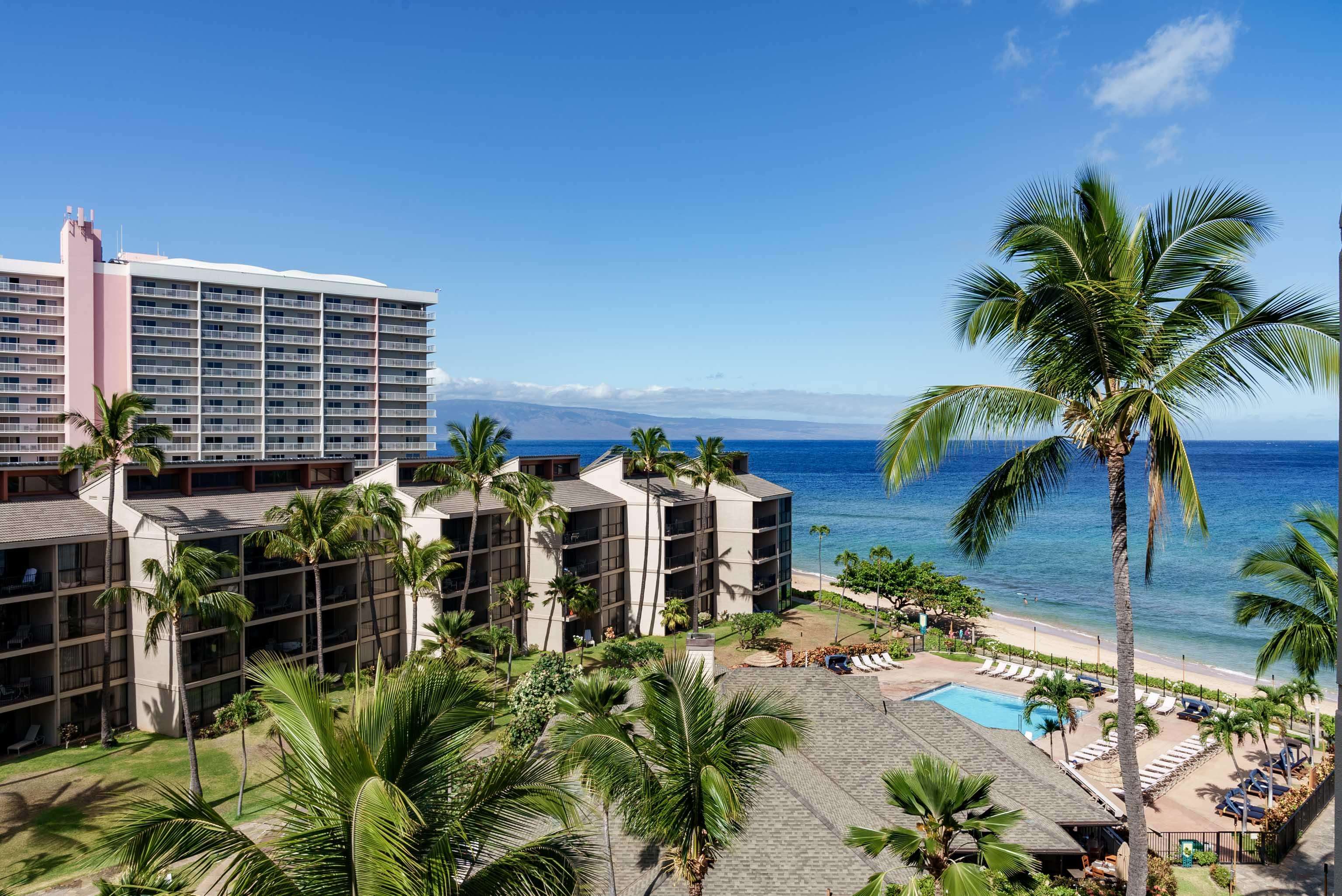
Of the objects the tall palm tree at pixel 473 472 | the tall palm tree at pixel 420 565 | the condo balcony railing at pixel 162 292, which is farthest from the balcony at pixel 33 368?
the tall palm tree at pixel 420 565

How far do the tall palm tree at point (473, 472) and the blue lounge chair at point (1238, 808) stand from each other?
31.8m

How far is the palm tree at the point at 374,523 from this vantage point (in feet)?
113

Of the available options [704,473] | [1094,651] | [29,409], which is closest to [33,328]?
[29,409]

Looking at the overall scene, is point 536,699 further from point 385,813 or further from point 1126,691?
point 385,813

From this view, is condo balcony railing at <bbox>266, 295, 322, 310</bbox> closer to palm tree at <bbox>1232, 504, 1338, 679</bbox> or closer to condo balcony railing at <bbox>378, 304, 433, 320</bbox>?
condo balcony railing at <bbox>378, 304, 433, 320</bbox>

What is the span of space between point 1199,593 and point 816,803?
70.7 metres

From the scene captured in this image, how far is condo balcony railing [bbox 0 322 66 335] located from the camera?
260 ft

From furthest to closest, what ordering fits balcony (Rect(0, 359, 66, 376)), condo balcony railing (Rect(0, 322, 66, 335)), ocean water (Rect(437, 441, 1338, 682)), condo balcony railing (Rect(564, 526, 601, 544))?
1. balcony (Rect(0, 359, 66, 376))
2. condo balcony railing (Rect(0, 322, 66, 335))
3. ocean water (Rect(437, 441, 1338, 682))
4. condo balcony railing (Rect(564, 526, 601, 544))

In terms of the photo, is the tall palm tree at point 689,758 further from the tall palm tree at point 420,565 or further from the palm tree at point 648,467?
the palm tree at point 648,467

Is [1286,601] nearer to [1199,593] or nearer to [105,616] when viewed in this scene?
[105,616]

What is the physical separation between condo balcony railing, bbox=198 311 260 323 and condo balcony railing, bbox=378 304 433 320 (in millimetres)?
8368

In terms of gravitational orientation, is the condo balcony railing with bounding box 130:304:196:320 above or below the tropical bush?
above

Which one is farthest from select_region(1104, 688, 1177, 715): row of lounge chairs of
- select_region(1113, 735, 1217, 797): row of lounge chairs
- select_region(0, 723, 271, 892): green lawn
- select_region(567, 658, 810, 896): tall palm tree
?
select_region(0, 723, 271, 892): green lawn

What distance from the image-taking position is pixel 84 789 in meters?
26.2
